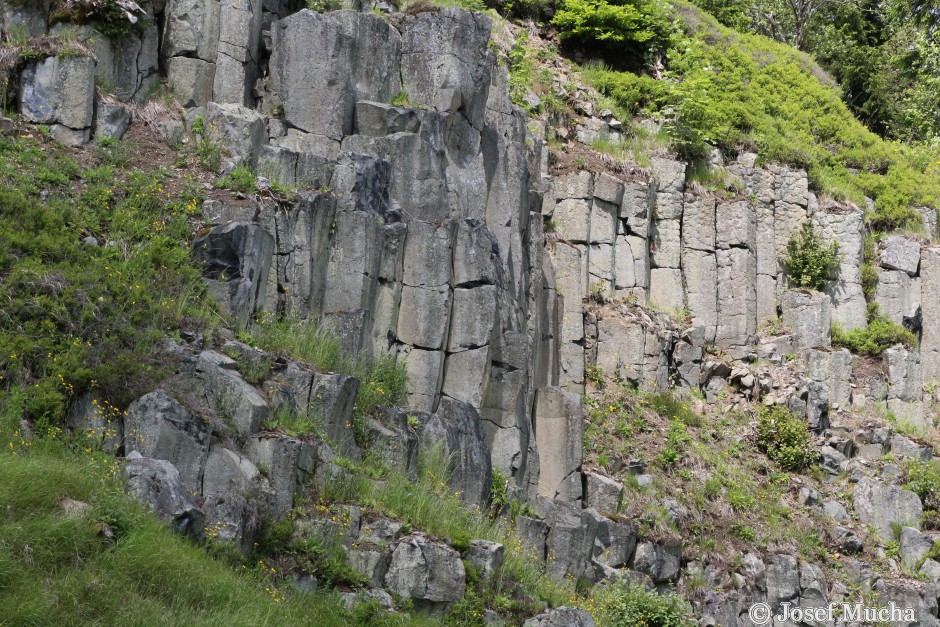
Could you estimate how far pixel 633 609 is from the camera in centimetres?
1827

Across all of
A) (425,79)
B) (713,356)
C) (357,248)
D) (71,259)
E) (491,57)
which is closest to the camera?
(71,259)

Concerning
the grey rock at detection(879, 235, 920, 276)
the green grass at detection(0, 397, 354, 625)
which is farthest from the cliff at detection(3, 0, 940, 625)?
the grey rock at detection(879, 235, 920, 276)

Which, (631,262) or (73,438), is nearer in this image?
(73,438)

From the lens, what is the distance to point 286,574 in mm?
13422

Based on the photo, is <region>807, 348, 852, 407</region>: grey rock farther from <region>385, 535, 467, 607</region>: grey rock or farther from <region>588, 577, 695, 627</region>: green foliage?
<region>385, 535, 467, 607</region>: grey rock

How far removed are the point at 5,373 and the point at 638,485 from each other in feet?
42.4

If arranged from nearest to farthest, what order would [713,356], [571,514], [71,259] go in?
1. [71,259]
2. [571,514]
3. [713,356]

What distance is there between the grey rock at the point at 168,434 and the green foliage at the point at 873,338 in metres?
19.3

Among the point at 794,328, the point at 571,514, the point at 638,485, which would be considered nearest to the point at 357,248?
the point at 571,514

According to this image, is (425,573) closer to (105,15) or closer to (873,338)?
(105,15)

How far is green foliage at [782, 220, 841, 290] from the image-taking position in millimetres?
29422

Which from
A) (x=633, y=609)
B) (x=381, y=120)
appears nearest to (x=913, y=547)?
(x=633, y=609)

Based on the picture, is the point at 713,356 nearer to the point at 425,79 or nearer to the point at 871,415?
the point at 871,415

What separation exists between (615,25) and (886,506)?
14.4m
